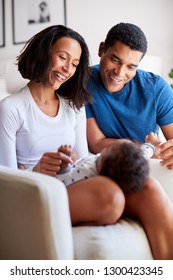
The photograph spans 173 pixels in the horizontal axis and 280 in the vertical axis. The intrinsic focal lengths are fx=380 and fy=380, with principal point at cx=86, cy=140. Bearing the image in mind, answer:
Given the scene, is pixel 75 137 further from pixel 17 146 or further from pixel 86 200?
pixel 86 200

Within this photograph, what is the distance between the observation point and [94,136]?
1398 mm

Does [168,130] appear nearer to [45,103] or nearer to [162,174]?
[162,174]

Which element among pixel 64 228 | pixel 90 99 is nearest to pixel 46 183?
pixel 64 228

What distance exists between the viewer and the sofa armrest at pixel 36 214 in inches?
28.4

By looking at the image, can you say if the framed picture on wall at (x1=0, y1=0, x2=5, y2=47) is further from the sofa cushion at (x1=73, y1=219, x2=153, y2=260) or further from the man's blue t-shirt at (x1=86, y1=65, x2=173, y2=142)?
the sofa cushion at (x1=73, y1=219, x2=153, y2=260)

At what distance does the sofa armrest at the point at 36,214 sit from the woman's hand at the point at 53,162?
0.14 meters

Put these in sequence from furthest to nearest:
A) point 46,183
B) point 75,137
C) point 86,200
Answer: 1. point 75,137
2. point 86,200
3. point 46,183

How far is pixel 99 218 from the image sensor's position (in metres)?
0.85

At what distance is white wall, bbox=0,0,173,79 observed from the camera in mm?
2701

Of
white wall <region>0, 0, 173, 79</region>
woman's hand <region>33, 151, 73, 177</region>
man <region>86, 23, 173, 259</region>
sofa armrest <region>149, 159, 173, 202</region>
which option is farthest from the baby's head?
white wall <region>0, 0, 173, 79</region>

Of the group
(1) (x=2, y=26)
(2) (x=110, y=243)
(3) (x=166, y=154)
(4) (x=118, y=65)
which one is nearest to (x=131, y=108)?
(4) (x=118, y=65)

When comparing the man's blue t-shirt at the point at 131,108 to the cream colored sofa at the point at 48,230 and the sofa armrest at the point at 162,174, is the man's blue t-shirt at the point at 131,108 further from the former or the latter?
the cream colored sofa at the point at 48,230

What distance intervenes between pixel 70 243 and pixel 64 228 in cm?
4

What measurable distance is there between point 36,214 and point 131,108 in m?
0.78
